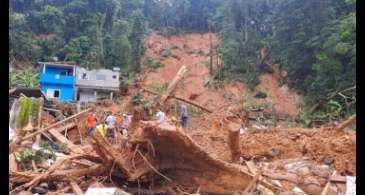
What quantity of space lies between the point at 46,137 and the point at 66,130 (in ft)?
4.40

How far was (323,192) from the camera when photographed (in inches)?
256

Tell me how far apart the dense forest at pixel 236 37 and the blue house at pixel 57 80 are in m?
3.07

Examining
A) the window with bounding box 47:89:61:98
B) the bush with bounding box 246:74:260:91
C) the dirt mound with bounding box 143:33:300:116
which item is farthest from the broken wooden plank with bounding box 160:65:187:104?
the bush with bounding box 246:74:260:91

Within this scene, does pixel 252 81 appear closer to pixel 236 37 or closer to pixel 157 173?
pixel 236 37

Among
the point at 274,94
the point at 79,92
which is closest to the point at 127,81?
the point at 79,92

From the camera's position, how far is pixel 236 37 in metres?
36.5

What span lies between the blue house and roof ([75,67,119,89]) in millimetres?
583

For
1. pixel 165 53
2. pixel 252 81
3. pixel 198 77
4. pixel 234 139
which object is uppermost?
pixel 165 53

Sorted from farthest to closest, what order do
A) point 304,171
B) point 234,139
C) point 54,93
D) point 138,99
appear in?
point 54,93
point 138,99
point 304,171
point 234,139

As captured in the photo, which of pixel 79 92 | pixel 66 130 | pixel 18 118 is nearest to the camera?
pixel 18 118

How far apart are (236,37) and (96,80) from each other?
13.7 meters

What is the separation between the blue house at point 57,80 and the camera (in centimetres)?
2866

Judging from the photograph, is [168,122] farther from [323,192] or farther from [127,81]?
[127,81]

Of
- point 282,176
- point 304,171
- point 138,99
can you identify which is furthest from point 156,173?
point 138,99
